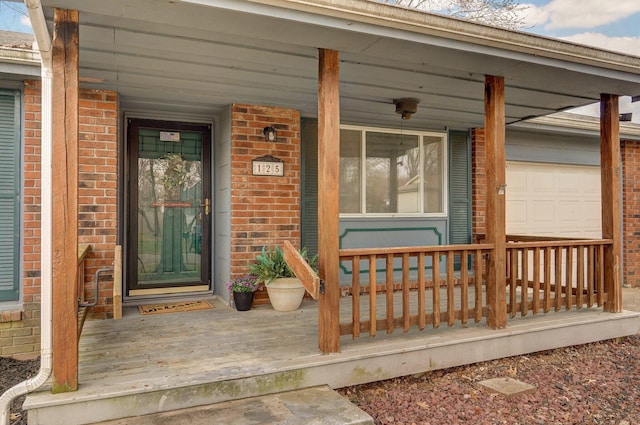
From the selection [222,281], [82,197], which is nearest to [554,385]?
[222,281]

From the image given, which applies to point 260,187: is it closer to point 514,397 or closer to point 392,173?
point 392,173

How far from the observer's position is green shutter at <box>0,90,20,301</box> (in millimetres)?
3814

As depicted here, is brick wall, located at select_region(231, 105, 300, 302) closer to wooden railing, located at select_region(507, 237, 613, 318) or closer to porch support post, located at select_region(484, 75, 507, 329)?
porch support post, located at select_region(484, 75, 507, 329)

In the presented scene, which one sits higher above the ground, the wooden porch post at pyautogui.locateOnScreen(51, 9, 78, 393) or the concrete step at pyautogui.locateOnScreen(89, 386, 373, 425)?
the wooden porch post at pyautogui.locateOnScreen(51, 9, 78, 393)

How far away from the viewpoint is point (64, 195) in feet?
7.77

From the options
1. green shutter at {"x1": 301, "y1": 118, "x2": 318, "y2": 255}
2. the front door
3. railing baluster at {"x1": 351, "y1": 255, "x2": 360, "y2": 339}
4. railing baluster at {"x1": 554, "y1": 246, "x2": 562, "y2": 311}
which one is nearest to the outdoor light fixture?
green shutter at {"x1": 301, "y1": 118, "x2": 318, "y2": 255}

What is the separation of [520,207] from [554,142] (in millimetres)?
1191

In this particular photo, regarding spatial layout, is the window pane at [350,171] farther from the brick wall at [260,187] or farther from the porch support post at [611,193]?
the porch support post at [611,193]

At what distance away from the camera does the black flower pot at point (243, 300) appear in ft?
14.1

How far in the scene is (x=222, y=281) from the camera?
4770 millimetres

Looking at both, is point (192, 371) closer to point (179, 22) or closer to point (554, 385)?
point (179, 22)

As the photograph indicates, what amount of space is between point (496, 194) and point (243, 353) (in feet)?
7.43

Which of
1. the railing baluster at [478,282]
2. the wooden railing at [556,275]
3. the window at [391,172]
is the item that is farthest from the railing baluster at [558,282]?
the window at [391,172]

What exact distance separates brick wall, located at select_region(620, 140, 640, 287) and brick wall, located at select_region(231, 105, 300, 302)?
5815 millimetres
